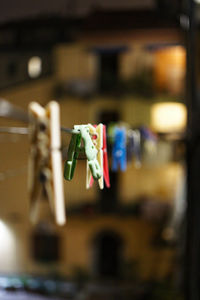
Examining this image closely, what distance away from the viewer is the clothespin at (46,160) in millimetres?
811

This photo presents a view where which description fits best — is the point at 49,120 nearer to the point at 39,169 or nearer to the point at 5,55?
the point at 39,169

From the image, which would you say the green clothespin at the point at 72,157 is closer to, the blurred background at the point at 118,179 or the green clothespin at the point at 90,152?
the green clothespin at the point at 90,152

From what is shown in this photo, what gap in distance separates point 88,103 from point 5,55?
3.59m

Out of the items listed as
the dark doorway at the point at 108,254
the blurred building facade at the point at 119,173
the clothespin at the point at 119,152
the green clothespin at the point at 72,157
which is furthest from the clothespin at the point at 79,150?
the dark doorway at the point at 108,254

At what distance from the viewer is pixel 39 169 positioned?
924mm

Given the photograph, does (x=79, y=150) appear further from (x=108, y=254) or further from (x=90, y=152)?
(x=108, y=254)

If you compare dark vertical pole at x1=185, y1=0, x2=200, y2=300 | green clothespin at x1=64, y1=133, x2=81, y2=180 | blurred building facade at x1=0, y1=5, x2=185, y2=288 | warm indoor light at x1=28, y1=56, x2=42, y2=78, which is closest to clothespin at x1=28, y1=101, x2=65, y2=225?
green clothespin at x1=64, y1=133, x2=81, y2=180

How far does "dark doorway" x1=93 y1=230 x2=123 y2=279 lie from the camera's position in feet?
17.4

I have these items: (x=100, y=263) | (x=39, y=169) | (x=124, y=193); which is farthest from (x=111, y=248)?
(x=39, y=169)

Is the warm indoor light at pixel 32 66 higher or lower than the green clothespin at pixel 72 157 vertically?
higher

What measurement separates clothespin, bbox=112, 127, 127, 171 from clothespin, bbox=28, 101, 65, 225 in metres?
0.44

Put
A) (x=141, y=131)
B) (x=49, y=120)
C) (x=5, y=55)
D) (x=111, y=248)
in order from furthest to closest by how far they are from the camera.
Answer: (x=111, y=248) < (x=141, y=131) < (x=5, y=55) < (x=49, y=120)

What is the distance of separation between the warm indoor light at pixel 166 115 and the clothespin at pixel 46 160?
13.7 ft

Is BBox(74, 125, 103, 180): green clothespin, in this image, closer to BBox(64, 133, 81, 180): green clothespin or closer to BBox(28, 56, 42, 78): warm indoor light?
BBox(64, 133, 81, 180): green clothespin
